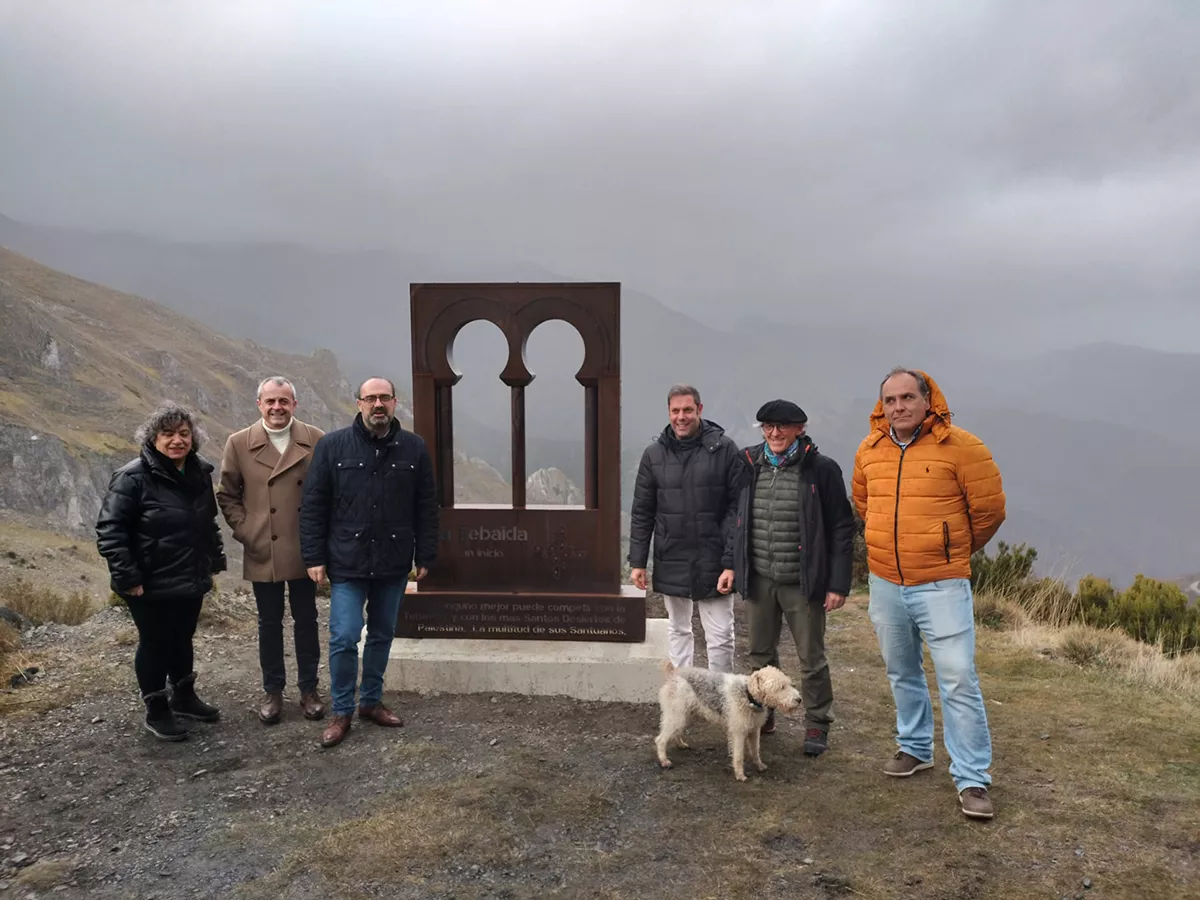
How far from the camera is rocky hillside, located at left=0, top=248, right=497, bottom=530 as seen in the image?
24.0 m

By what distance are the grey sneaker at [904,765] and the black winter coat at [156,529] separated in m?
4.39

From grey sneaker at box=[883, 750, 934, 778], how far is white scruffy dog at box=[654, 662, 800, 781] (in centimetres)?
73

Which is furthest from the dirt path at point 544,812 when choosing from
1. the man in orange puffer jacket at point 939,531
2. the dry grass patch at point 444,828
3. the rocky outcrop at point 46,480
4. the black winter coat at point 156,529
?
the rocky outcrop at point 46,480

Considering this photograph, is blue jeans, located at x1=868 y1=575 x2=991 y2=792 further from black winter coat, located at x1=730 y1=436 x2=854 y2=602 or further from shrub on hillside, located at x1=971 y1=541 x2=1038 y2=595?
shrub on hillside, located at x1=971 y1=541 x2=1038 y2=595

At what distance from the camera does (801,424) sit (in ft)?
15.0

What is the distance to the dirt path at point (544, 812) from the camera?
345 centimetres

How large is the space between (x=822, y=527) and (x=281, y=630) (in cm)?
371

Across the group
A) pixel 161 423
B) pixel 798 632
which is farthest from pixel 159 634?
pixel 798 632

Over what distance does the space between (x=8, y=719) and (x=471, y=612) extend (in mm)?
3249

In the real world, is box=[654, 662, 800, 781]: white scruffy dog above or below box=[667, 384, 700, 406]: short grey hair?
below

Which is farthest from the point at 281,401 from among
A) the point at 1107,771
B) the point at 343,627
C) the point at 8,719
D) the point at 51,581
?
the point at 51,581

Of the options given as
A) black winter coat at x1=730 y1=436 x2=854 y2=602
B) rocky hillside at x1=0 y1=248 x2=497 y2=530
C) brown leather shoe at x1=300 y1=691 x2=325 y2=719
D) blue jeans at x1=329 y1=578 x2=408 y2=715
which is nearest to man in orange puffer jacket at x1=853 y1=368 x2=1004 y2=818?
black winter coat at x1=730 y1=436 x2=854 y2=602

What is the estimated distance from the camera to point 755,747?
180 inches

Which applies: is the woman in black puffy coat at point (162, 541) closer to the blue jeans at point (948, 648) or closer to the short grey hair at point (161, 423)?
the short grey hair at point (161, 423)
